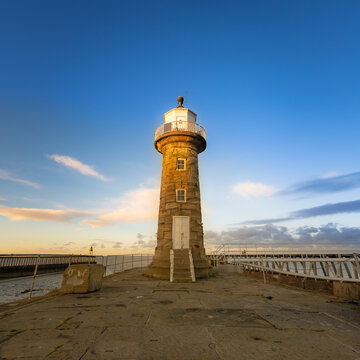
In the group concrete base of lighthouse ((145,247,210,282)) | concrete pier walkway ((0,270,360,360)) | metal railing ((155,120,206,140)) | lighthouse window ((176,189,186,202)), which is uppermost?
metal railing ((155,120,206,140))

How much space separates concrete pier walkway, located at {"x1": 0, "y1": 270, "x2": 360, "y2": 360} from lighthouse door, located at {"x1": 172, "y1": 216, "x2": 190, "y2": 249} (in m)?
8.14

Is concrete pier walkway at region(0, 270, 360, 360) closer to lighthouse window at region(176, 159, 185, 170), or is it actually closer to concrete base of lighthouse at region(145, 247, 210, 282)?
concrete base of lighthouse at region(145, 247, 210, 282)

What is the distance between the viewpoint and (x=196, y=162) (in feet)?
54.9

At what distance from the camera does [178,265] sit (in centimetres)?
1338

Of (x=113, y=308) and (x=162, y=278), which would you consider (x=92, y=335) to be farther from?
(x=162, y=278)

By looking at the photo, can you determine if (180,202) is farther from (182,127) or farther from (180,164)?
(182,127)

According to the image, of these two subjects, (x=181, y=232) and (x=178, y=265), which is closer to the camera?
(x=178, y=265)

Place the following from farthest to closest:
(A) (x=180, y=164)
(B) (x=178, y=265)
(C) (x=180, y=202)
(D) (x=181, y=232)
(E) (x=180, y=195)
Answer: (A) (x=180, y=164)
(E) (x=180, y=195)
(C) (x=180, y=202)
(D) (x=181, y=232)
(B) (x=178, y=265)

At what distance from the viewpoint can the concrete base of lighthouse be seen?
42.5 ft

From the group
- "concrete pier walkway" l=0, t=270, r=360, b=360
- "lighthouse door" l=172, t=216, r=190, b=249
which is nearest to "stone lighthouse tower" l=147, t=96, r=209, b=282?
"lighthouse door" l=172, t=216, r=190, b=249

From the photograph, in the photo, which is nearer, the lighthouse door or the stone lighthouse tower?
the stone lighthouse tower

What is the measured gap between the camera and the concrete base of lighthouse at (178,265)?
13.0m

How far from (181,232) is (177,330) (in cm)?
1066

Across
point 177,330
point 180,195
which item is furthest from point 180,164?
point 177,330
